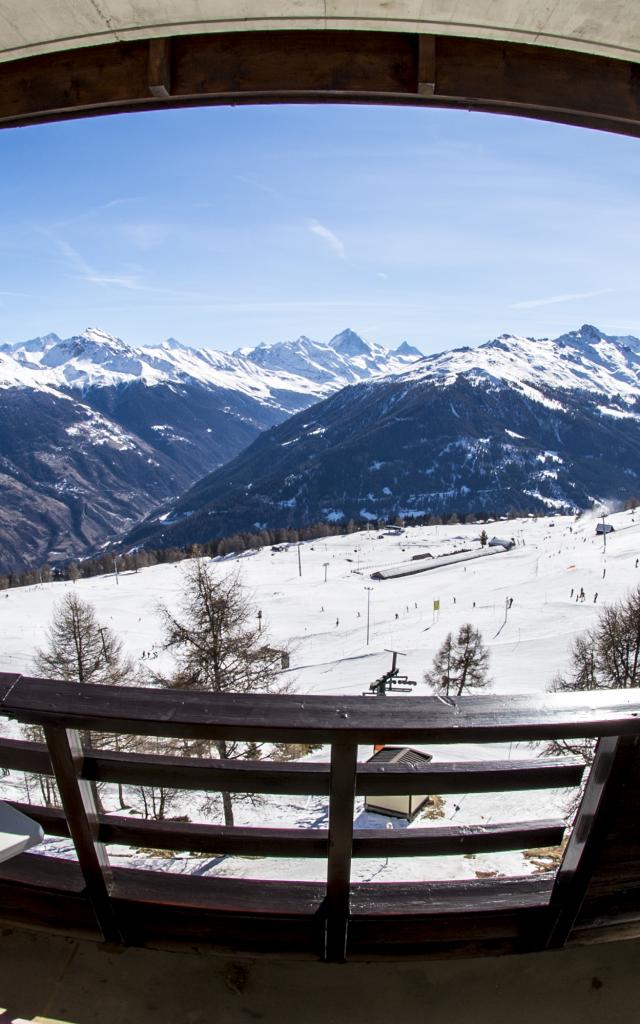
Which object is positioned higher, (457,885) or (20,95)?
(20,95)

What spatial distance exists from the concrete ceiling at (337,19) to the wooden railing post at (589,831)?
10.1ft

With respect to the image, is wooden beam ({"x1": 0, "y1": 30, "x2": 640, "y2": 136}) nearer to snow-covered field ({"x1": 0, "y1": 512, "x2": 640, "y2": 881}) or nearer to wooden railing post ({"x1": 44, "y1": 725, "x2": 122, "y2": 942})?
wooden railing post ({"x1": 44, "y1": 725, "x2": 122, "y2": 942})

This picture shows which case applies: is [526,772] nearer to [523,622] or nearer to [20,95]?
[20,95]

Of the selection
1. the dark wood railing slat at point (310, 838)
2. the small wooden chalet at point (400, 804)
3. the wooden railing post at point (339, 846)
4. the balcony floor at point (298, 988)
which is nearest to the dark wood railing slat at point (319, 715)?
the wooden railing post at point (339, 846)

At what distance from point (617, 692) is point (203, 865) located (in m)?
8.78

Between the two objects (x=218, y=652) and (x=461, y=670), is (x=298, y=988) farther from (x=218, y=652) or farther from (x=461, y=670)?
(x=461, y=670)

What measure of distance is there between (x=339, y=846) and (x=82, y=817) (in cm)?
83

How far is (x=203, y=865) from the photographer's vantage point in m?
8.88

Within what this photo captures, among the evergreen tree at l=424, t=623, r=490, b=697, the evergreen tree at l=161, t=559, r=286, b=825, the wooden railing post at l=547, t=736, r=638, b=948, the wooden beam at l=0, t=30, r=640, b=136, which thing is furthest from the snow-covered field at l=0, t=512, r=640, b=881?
the wooden beam at l=0, t=30, r=640, b=136

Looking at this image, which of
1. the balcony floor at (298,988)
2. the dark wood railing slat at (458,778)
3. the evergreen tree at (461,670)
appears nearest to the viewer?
the dark wood railing slat at (458,778)

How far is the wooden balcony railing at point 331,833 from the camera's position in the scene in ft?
5.44

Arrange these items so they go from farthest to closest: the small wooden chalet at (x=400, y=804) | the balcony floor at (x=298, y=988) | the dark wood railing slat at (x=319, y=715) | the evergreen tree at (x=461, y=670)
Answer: the evergreen tree at (x=461, y=670), the small wooden chalet at (x=400, y=804), the balcony floor at (x=298, y=988), the dark wood railing slat at (x=319, y=715)

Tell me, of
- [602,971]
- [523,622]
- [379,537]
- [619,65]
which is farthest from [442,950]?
[379,537]

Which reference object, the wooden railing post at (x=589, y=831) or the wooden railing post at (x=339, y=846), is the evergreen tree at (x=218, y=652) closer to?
the wooden railing post at (x=339, y=846)
